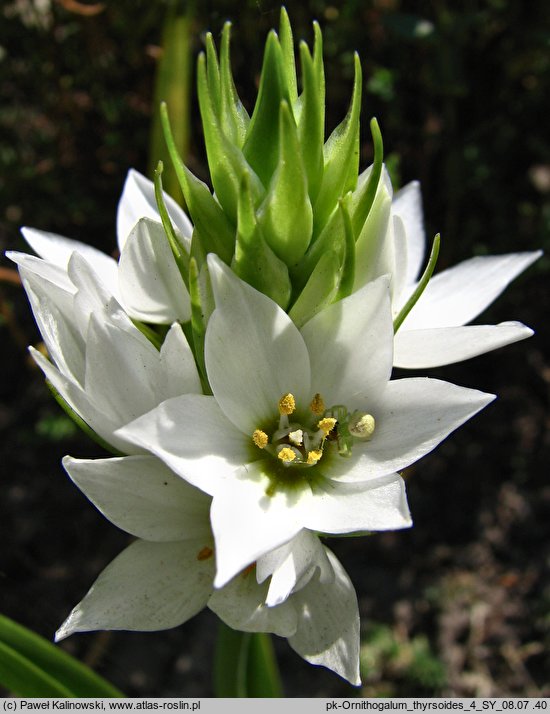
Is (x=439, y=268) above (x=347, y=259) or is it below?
below

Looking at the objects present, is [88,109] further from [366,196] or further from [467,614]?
[467,614]

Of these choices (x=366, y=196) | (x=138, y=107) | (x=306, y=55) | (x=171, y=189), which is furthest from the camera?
(x=138, y=107)

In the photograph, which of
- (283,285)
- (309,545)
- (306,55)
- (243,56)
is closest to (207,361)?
(283,285)

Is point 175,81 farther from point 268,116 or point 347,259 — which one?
point 347,259

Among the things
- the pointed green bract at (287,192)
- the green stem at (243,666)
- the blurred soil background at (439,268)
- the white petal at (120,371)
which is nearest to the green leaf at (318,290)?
the pointed green bract at (287,192)

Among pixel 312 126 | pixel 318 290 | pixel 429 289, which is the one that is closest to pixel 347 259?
pixel 318 290
